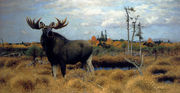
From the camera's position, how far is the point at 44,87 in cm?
530

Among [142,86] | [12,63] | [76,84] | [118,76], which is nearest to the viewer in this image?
[142,86]

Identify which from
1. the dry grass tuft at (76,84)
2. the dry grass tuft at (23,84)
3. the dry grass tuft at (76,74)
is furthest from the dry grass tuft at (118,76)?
the dry grass tuft at (23,84)

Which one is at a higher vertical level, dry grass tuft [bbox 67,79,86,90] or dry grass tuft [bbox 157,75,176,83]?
dry grass tuft [bbox 67,79,86,90]

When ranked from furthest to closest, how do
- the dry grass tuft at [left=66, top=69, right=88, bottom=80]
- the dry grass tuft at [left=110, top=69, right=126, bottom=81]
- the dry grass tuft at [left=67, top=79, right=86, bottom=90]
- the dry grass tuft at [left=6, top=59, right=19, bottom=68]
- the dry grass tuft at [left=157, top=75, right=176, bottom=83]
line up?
the dry grass tuft at [left=6, top=59, right=19, bottom=68]
the dry grass tuft at [left=157, top=75, right=176, bottom=83]
the dry grass tuft at [left=110, top=69, right=126, bottom=81]
the dry grass tuft at [left=66, top=69, right=88, bottom=80]
the dry grass tuft at [left=67, top=79, right=86, bottom=90]

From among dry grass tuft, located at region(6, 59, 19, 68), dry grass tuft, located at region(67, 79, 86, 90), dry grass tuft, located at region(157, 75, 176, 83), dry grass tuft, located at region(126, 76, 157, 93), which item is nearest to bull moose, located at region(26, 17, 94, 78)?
dry grass tuft, located at region(67, 79, 86, 90)

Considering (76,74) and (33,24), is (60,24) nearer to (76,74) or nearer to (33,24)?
(33,24)

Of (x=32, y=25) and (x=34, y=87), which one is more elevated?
(x=32, y=25)

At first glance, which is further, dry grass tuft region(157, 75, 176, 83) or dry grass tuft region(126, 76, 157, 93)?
dry grass tuft region(157, 75, 176, 83)

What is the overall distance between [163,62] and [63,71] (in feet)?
25.8

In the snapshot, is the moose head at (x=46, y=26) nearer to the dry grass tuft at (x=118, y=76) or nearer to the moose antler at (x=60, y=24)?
the moose antler at (x=60, y=24)

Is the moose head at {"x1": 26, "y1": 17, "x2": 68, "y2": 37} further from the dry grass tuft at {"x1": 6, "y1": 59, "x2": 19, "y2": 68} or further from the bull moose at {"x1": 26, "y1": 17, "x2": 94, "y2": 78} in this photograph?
the dry grass tuft at {"x1": 6, "y1": 59, "x2": 19, "y2": 68}

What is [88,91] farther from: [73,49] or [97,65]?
[97,65]

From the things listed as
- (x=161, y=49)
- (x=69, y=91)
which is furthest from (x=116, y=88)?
(x=161, y=49)

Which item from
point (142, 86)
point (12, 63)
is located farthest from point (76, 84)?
point (12, 63)
